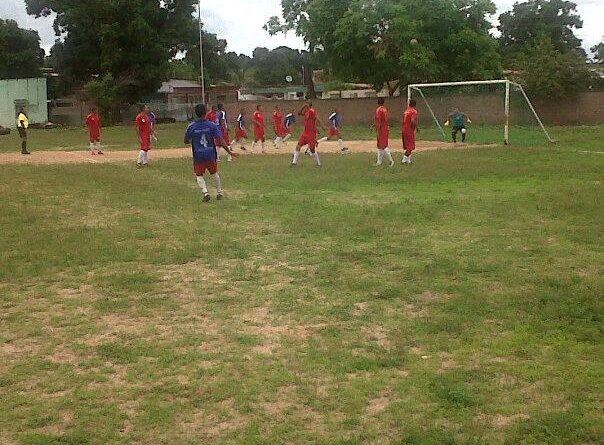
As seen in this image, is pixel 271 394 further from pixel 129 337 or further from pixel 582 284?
pixel 582 284

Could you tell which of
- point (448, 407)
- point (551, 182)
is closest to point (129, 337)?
point (448, 407)

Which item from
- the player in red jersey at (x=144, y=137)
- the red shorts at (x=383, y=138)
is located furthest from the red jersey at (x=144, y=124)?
the red shorts at (x=383, y=138)

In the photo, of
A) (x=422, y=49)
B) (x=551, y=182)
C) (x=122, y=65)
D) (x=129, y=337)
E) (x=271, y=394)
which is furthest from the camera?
(x=122, y=65)

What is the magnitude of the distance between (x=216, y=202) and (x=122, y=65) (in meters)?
42.6

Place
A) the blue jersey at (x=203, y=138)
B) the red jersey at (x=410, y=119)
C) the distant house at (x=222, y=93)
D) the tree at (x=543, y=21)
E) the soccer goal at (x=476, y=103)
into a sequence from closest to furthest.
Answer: the blue jersey at (x=203, y=138), the red jersey at (x=410, y=119), the soccer goal at (x=476, y=103), the distant house at (x=222, y=93), the tree at (x=543, y=21)

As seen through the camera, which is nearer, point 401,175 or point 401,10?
point 401,175

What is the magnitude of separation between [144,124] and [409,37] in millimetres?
22547

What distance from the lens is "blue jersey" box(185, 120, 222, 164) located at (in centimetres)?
1283

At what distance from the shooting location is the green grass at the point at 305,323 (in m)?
4.12

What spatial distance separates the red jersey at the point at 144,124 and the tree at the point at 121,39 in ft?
104

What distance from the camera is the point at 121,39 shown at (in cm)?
5122

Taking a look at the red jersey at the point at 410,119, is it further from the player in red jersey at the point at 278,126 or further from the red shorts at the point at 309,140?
the player in red jersey at the point at 278,126

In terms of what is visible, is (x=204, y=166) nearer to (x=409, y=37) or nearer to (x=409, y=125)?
(x=409, y=125)

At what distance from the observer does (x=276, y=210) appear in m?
11.6
